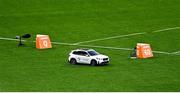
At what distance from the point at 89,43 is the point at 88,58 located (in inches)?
495

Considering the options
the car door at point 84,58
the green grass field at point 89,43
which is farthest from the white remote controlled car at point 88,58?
the green grass field at point 89,43

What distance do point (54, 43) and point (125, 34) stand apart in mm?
8678

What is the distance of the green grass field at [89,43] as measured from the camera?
4181 centimetres

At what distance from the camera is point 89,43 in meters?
62.7

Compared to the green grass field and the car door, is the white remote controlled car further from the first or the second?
the green grass field

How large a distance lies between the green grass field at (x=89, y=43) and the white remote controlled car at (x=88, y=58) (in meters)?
0.61

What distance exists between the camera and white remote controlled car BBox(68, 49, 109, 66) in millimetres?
49688

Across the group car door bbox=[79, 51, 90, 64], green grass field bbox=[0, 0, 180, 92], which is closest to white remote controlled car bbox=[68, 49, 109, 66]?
car door bbox=[79, 51, 90, 64]

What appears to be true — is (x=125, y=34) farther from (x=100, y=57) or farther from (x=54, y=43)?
(x=100, y=57)

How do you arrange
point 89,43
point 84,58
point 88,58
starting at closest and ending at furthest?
point 88,58
point 84,58
point 89,43

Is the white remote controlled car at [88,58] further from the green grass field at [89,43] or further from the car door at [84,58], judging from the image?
the green grass field at [89,43]

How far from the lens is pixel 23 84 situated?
135 ft

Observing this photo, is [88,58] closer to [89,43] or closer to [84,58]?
[84,58]

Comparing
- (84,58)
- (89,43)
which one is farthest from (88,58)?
(89,43)
